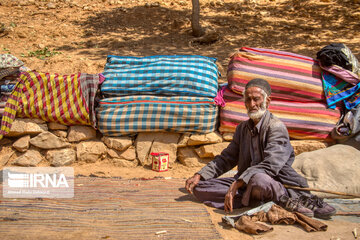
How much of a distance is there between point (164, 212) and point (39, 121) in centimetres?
252

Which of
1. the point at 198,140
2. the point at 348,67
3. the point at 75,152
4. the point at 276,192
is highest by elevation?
the point at 348,67

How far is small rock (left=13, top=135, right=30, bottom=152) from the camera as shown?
4.81m

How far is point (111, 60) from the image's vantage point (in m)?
5.02

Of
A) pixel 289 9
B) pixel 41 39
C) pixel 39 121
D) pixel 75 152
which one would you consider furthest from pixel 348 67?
pixel 41 39

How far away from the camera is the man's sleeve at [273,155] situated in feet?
9.73

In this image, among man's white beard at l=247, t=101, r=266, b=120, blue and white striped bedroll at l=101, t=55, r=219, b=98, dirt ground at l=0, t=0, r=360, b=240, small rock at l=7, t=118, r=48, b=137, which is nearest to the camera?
man's white beard at l=247, t=101, r=266, b=120

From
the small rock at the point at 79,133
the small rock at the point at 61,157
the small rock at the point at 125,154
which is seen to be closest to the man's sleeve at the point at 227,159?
the small rock at the point at 125,154

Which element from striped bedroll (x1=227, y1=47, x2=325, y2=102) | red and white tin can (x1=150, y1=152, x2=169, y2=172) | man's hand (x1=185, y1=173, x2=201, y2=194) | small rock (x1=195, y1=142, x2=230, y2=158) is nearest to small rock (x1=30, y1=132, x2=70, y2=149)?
red and white tin can (x1=150, y1=152, x2=169, y2=172)

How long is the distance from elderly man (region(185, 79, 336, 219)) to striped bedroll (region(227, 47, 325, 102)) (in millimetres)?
1382

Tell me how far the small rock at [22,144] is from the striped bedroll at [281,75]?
2.73 meters

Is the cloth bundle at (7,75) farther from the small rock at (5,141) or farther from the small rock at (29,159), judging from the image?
the small rock at (29,159)

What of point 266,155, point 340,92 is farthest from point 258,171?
point 340,92

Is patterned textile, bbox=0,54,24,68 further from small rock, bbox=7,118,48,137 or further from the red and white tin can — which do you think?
the red and white tin can

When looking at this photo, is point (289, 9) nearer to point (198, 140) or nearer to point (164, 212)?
point (198, 140)
